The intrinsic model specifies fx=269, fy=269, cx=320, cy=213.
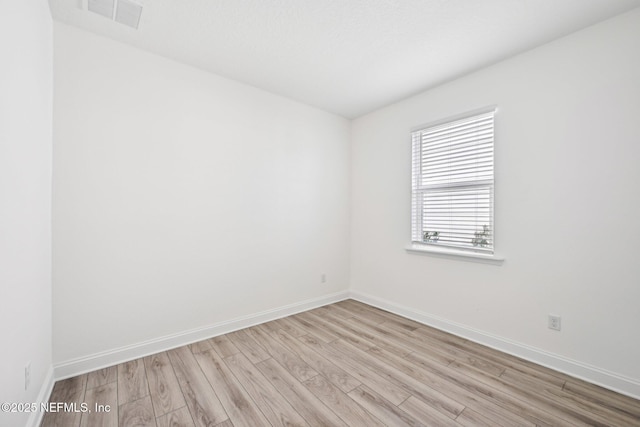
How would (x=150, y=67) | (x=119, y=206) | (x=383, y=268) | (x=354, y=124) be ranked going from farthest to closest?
(x=354, y=124) → (x=383, y=268) → (x=150, y=67) → (x=119, y=206)

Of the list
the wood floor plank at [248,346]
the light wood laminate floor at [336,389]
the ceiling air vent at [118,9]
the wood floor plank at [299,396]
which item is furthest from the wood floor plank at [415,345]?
the ceiling air vent at [118,9]

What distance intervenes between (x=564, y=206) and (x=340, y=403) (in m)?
2.24

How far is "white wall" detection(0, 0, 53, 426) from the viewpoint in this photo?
3.81ft

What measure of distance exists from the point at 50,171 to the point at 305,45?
7.02 ft

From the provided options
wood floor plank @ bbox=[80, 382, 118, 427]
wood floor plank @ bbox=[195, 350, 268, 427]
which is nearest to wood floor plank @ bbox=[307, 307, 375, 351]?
wood floor plank @ bbox=[195, 350, 268, 427]

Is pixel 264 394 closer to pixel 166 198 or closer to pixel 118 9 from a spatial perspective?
pixel 166 198

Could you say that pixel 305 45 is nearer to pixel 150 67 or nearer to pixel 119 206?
pixel 150 67

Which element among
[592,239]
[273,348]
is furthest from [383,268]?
[592,239]

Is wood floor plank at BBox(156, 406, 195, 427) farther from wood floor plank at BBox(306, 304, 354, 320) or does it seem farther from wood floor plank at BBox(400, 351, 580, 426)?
wood floor plank at BBox(306, 304, 354, 320)

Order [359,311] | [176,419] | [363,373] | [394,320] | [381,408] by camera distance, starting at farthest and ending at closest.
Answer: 1. [359,311]
2. [394,320]
3. [363,373]
4. [381,408]
5. [176,419]

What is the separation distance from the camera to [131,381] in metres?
1.95

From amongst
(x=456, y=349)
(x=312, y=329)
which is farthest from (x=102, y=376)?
(x=456, y=349)

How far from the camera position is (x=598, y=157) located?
1.97 meters

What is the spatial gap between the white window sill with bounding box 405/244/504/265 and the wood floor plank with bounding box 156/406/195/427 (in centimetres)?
253
